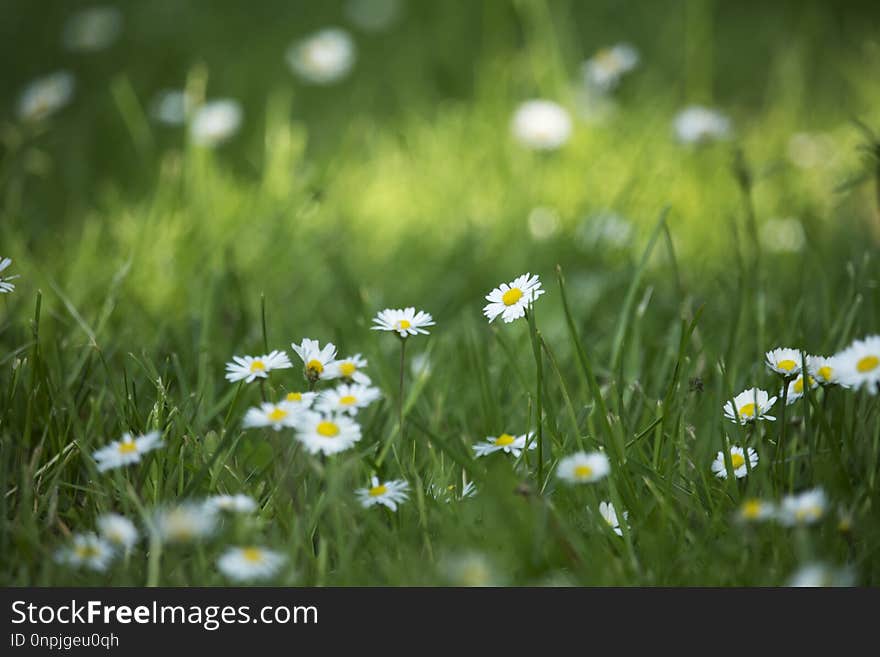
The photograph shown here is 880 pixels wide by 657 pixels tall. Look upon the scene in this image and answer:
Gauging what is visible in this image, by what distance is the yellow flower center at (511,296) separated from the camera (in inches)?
44.3

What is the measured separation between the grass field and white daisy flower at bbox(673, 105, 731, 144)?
0.03 metres

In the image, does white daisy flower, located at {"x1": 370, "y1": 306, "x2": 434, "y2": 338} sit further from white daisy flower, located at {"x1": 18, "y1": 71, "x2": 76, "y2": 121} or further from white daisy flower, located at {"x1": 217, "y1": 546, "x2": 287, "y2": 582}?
white daisy flower, located at {"x1": 18, "y1": 71, "x2": 76, "y2": 121}

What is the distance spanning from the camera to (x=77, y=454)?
1183 millimetres

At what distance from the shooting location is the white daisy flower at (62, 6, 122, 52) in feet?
9.67

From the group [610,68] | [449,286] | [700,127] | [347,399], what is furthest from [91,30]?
[347,399]

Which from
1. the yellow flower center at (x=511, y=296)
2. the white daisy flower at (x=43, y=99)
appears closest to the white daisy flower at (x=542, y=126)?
the white daisy flower at (x=43, y=99)

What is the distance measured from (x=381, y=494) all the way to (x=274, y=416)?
0.51 feet

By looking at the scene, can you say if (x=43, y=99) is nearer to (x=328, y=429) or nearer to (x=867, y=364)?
(x=328, y=429)

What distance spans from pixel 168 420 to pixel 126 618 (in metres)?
0.33

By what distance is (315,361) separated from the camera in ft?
3.57

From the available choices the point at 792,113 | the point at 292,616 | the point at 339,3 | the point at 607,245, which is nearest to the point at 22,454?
the point at 292,616

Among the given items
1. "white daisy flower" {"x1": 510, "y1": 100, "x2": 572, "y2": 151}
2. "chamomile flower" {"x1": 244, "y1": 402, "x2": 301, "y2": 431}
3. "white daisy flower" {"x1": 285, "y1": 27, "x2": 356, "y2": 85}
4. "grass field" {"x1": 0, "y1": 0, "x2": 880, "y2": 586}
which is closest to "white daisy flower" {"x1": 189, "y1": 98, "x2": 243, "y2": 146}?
"grass field" {"x1": 0, "y1": 0, "x2": 880, "y2": 586}

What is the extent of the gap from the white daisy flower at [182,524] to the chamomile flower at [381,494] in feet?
0.56

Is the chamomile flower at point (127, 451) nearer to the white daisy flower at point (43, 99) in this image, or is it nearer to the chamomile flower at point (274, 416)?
the chamomile flower at point (274, 416)
